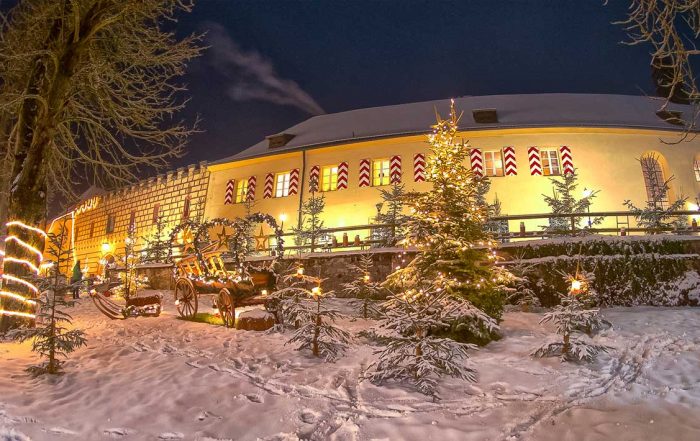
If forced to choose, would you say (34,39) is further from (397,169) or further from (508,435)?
(397,169)

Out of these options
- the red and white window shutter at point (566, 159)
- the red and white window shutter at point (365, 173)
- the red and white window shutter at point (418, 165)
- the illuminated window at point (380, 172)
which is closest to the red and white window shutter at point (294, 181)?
the red and white window shutter at point (365, 173)

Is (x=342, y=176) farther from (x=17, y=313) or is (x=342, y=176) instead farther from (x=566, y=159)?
(x=17, y=313)

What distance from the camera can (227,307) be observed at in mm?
9172

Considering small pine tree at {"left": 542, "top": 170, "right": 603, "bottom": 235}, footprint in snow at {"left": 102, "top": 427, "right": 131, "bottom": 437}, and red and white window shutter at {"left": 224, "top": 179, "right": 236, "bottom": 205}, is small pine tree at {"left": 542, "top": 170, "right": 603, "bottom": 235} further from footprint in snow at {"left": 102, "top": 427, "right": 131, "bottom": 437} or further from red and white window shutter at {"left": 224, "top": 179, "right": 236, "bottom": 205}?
red and white window shutter at {"left": 224, "top": 179, "right": 236, "bottom": 205}

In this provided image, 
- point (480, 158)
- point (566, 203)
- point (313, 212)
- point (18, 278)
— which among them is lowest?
point (18, 278)

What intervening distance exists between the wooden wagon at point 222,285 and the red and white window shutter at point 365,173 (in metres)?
11.4

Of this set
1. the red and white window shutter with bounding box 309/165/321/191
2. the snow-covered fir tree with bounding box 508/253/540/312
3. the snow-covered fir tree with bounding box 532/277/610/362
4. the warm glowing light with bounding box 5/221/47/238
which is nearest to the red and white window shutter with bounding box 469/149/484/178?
the red and white window shutter with bounding box 309/165/321/191

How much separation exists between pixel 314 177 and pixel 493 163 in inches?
344

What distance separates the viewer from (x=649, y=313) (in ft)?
29.0

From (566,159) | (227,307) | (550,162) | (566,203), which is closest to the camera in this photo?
(227,307)

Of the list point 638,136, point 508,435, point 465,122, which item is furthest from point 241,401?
point 638,136

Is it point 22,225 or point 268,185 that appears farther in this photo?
point 268,185

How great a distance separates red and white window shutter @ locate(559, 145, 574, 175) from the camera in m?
19.0

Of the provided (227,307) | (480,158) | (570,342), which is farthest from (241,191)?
(570,342)
